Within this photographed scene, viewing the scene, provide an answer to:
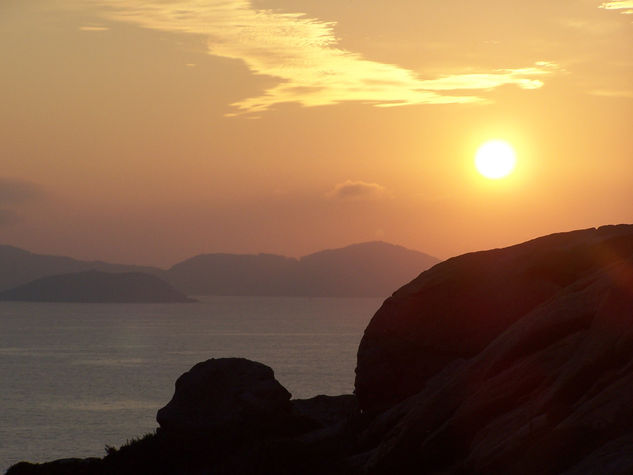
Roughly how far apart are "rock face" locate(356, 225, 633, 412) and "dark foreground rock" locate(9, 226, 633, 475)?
0.04m

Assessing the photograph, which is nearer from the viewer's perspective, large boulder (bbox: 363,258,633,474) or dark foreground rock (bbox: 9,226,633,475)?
large boulder (bbox: 363,258,633,474)

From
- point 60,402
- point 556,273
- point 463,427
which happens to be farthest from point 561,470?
point 60,402

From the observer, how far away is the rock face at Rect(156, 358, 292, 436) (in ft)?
101

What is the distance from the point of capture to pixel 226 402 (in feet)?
104

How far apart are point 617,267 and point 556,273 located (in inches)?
255

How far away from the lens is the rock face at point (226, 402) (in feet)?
101

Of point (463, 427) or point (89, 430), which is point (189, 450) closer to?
point (463, 427)

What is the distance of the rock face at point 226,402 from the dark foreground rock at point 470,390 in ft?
0.18

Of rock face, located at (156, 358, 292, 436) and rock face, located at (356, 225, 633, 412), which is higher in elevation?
rock face, located at (356, 225, 633, 412)

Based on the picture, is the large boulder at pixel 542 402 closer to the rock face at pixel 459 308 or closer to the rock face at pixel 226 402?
the rock face at pixel 459 308

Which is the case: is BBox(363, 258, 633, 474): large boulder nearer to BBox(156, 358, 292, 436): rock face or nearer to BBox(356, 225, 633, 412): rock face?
BBox(356, 225, 633, 412): rock face

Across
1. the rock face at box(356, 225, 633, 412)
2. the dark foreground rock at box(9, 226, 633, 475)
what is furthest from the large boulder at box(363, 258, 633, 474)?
the rock face at box(356, 225, 633, 412)

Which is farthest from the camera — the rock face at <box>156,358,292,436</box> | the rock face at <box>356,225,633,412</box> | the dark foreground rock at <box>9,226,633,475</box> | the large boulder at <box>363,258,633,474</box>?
the rock face at <box>156,358,292,436</box>

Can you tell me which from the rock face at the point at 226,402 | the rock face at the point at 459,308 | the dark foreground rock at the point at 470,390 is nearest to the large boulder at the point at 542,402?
the dark foreground rock at the point at 470,390
